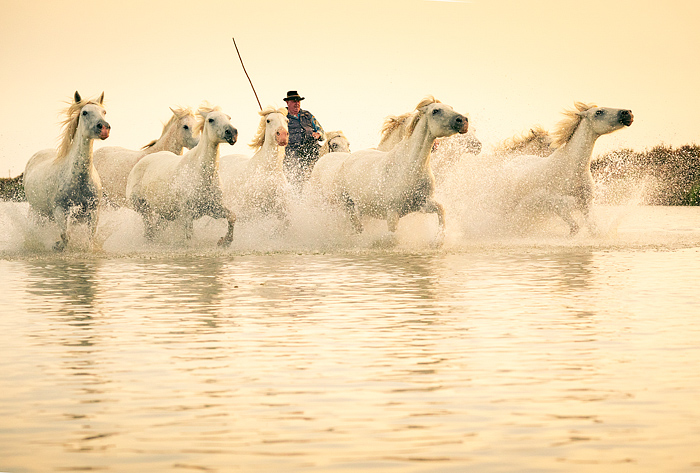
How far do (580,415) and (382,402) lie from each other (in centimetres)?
84

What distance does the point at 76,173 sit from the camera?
538 inches

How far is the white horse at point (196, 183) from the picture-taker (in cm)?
1444

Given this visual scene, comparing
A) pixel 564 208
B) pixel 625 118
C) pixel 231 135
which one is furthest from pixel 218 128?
pixel 625 118

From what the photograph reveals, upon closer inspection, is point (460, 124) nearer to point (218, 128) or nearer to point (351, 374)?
point (218, 128)

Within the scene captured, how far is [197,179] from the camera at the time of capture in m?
14.6

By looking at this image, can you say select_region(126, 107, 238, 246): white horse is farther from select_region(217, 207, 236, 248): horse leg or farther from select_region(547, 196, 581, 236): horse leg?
select_region(547, 196, 581, 236): horse leg

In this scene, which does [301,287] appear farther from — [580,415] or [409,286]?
[580,415]

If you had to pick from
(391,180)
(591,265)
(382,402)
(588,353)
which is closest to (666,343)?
(588,353)

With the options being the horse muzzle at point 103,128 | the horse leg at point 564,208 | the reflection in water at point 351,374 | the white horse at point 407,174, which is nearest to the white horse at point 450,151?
the horse leg at point 564,208

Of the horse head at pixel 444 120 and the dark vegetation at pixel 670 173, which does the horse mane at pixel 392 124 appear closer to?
the horse head at pixel 444 120

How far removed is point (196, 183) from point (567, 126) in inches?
222

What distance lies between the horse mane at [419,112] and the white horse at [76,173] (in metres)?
3.83

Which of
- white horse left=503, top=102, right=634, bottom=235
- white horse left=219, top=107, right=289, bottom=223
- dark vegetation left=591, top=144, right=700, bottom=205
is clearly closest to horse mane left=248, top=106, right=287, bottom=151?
white horse left=219, top=107, right=289, bottom=223

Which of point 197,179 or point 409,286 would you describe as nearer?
point 409,286
